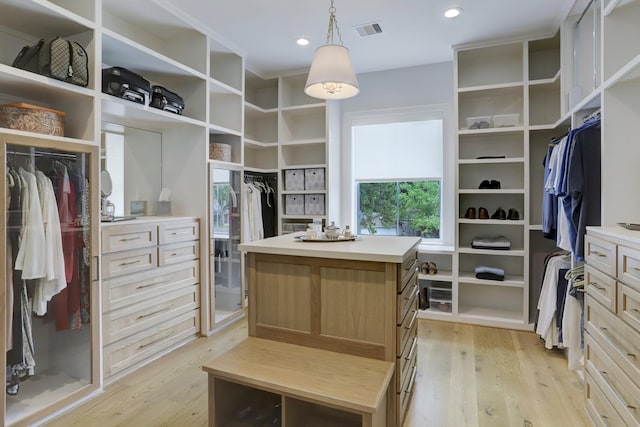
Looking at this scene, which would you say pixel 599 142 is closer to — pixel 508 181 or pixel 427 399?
pixel 508 181

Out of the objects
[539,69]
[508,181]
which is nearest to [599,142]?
[508,181]

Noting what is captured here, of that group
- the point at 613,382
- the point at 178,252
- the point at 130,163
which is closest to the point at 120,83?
the point at 130,163

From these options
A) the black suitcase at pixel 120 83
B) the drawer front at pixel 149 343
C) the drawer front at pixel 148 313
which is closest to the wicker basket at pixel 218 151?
the black suitcase at pixel 120 83

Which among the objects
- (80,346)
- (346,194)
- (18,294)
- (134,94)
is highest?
(134,94)

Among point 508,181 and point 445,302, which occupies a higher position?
point 508,181

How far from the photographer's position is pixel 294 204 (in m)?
4.38

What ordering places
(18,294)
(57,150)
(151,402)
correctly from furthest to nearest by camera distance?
(151,402) < (57,150) < (18,294)

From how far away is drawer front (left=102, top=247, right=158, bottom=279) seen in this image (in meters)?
2.42

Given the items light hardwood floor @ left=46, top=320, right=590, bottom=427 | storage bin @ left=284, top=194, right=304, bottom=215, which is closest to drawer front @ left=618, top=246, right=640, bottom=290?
light hardwood floor @ left=46, top=320, right=590, bottom=427

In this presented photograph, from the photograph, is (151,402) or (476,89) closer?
(151,402)

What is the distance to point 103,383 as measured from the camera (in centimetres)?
238

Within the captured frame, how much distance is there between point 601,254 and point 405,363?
3.84 feet

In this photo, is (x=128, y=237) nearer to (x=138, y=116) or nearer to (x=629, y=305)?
(x=138, y=116)

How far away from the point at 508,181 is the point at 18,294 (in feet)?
14.0
